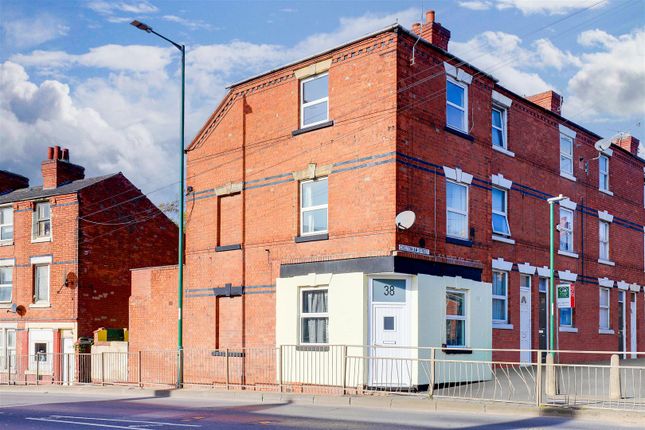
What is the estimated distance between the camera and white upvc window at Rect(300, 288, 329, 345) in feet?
65.6

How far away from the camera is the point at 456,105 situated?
850 inches

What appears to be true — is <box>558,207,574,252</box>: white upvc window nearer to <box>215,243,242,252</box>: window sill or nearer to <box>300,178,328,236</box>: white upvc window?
<box>300,178,328,236</box>: white upvc window

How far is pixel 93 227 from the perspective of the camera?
3247cm

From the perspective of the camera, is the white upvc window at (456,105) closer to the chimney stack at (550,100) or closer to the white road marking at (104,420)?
the chimney stack at (550,100)

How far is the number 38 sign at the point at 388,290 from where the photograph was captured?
62.4ft

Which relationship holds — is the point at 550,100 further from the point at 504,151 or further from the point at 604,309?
the point at 604,309

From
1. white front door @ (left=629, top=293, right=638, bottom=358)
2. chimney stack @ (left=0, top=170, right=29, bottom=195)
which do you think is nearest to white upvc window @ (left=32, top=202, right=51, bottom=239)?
chimney stack @ (left=0, top=170, right=29, bottom=195)

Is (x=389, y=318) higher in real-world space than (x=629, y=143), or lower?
lower

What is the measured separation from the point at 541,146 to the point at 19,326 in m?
23.7

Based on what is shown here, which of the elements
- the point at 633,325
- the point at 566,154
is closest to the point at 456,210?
the point at 566,154

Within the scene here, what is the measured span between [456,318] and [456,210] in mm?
3099

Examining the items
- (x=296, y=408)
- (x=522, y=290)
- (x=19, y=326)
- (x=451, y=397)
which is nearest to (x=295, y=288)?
(x=296, y=408)

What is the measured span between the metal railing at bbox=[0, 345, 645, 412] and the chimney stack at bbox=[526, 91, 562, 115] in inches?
366

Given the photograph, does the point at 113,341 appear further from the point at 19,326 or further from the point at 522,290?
the point at 522,290
